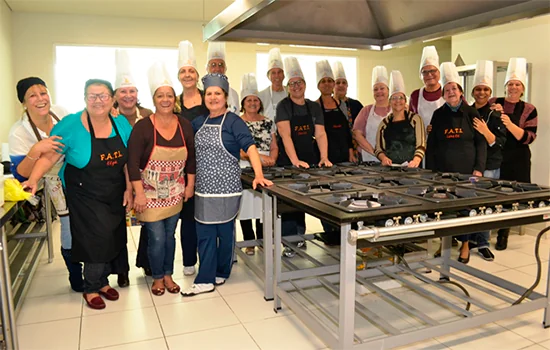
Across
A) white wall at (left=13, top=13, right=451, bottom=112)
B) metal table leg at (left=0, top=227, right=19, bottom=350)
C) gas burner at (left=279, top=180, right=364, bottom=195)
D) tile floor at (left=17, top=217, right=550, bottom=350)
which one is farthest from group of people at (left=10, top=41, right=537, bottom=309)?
white wall at (left=13, top=13, right=451, bottom=112)

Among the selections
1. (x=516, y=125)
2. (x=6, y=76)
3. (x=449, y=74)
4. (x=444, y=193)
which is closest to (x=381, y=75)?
(x=449, y=74)

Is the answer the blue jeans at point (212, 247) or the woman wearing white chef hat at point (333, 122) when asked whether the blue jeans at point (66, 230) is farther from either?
the woman wearing white chef hat at point (333, 122)

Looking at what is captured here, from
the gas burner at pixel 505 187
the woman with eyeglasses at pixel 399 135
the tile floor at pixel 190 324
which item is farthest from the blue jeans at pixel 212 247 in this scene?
the gas burner at pixel 505 187

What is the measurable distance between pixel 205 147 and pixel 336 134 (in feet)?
4.45

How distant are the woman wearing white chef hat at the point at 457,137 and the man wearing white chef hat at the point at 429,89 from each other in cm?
19

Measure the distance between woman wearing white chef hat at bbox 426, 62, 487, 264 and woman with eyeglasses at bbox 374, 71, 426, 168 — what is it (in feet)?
0.49

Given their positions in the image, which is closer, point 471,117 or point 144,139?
point 144,139

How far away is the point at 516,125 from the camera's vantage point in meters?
3.37

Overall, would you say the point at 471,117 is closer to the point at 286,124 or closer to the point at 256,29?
the point at 286,124

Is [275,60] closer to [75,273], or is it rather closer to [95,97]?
[95,97]

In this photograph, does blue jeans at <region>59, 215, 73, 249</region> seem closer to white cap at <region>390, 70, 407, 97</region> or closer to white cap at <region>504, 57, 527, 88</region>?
white cap at <region>390, 70, 407, 97</region>

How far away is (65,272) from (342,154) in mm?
2307

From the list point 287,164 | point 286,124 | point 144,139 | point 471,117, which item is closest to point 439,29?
point 471,117

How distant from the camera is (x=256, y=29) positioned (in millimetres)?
2641
